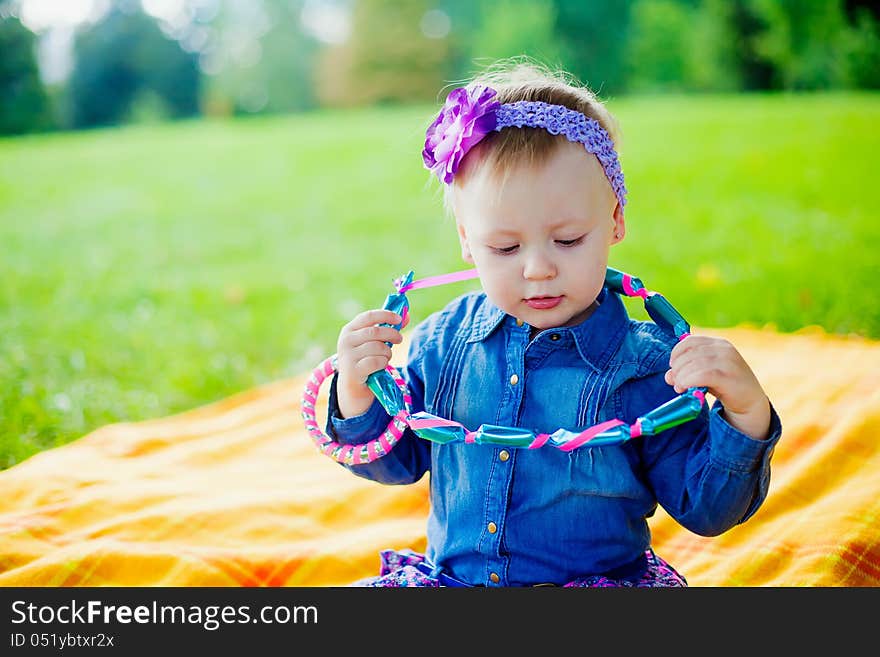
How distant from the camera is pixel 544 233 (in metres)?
1.57

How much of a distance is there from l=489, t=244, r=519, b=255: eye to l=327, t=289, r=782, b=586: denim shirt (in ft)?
0.61

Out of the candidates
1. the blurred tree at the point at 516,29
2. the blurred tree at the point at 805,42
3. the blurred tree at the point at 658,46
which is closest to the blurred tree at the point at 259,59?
the blurred tree at the point at 516,29

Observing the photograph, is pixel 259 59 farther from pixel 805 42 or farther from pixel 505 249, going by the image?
pixel 505 249

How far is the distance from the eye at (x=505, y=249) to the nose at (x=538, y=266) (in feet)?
0.13

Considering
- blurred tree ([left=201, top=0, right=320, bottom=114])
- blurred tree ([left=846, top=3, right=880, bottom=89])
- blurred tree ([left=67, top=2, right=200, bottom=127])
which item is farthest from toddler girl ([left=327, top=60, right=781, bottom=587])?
blurred tree ([left=201, top=0, right=320, bottom=114])

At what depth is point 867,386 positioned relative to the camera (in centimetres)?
289

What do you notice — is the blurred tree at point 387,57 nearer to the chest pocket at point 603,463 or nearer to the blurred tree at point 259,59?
the blurred tree at point 259,59

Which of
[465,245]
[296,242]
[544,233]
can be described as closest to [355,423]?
[465,245]

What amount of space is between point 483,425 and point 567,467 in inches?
7.2

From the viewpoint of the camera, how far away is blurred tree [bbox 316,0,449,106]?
11.1 m

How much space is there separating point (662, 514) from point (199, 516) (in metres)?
1.21

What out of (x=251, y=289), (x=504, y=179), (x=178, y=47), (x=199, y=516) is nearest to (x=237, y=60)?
(x=178, y=47)

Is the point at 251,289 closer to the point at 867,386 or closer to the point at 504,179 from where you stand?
the point at 867,386

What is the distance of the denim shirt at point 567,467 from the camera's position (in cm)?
165
